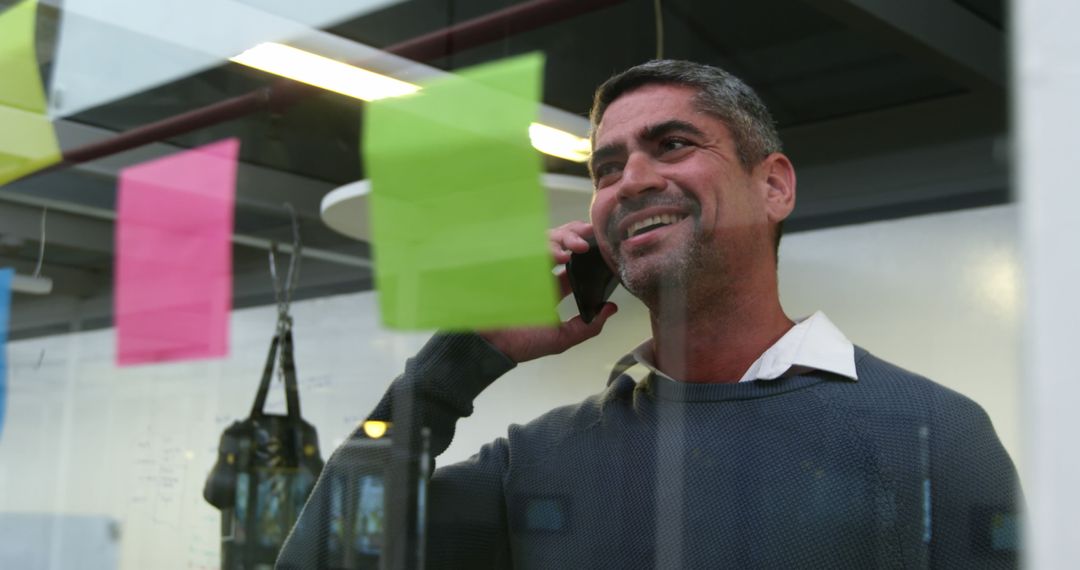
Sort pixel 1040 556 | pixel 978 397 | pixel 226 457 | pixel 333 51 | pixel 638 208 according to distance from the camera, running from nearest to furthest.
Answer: pixel 1040 556
pixel 978 397
pixel 638 208
pixel 333 51
pixel 226 457

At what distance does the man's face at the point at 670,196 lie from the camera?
2.23 feet

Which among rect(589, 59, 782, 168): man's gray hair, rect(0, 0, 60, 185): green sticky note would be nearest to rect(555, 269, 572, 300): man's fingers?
rect(589, 59, 782, 168): man's gray hair

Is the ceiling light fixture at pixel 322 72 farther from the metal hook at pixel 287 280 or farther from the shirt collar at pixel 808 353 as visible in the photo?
the shirt collar at pixel 808 353

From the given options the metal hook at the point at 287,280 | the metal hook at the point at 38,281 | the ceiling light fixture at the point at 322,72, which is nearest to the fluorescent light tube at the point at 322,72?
the ceiling light fixture at the point at 322,72

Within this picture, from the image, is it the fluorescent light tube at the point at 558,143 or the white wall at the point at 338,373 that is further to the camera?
the fluorescent light tube at the point at 558,143

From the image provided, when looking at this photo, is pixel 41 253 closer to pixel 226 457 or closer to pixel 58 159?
pixel 58 159

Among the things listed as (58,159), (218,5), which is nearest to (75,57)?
(58,159)

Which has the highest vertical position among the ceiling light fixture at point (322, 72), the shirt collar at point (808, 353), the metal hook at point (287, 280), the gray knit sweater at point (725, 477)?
the ceiling light fixture at point (322, 72)

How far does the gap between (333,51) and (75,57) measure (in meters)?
0.37

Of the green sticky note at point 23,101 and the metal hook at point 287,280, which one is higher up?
the green sticky note at point 23,101

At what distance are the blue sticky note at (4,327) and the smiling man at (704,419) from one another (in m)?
0.62

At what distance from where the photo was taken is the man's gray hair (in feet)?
2.35

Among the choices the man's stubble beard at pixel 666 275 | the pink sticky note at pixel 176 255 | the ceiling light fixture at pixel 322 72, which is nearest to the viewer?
the man's stubble beard at pixel 666 275

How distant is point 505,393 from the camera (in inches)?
31.4
